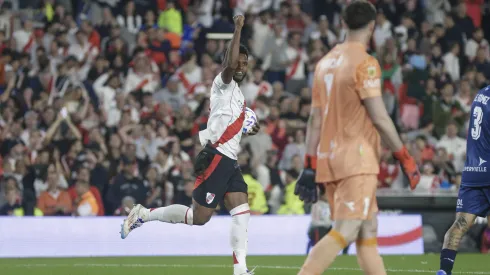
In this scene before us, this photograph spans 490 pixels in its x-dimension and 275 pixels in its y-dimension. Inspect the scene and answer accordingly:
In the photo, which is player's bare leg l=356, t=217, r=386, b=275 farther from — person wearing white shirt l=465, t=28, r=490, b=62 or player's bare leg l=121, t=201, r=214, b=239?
person wearing white shirt l=465, t=28, r=490, b=62

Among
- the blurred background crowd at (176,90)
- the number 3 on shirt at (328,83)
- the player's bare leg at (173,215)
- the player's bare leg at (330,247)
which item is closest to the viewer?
the player's bare leg at (330,247)

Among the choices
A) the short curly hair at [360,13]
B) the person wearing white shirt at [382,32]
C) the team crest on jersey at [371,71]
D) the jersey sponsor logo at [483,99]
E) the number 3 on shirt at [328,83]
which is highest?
the short curly hair at [360,13]

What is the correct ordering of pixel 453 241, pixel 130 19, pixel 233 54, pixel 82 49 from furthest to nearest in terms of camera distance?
pixel 130 19 < pixel 82 49 < pixel 453 241 < pixel 233 54

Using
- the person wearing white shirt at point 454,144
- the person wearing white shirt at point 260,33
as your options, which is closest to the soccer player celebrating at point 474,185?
the person wearing white shirt at point 454,144

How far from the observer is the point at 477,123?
422 inches

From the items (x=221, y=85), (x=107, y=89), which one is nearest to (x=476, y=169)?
(x=221, y=85)

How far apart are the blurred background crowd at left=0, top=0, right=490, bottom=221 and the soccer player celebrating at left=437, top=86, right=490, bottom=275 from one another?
8801 mm

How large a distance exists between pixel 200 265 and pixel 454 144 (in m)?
8.70

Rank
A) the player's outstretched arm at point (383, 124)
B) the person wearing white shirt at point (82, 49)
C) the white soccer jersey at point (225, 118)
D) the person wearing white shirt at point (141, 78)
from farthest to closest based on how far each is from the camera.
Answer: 1. the person wearing white shirt at point (82, 49)
2. the person wearing white shirt at point (141, 78)
3. the white soccer jersey at point (225, 118)
4. the player's outstretched arm at point (383, 124)

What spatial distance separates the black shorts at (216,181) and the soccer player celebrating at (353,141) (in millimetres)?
3105

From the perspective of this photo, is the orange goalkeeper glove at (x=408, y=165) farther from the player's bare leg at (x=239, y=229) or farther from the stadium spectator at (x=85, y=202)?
the stadium spectator at (x=85, y=202)

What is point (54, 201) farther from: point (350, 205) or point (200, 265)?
point (350, 205)

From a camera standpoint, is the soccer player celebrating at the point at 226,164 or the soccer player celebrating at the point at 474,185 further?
the soccer player celebrating at the point at 226,164

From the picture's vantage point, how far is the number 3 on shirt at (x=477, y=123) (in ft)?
35.0
